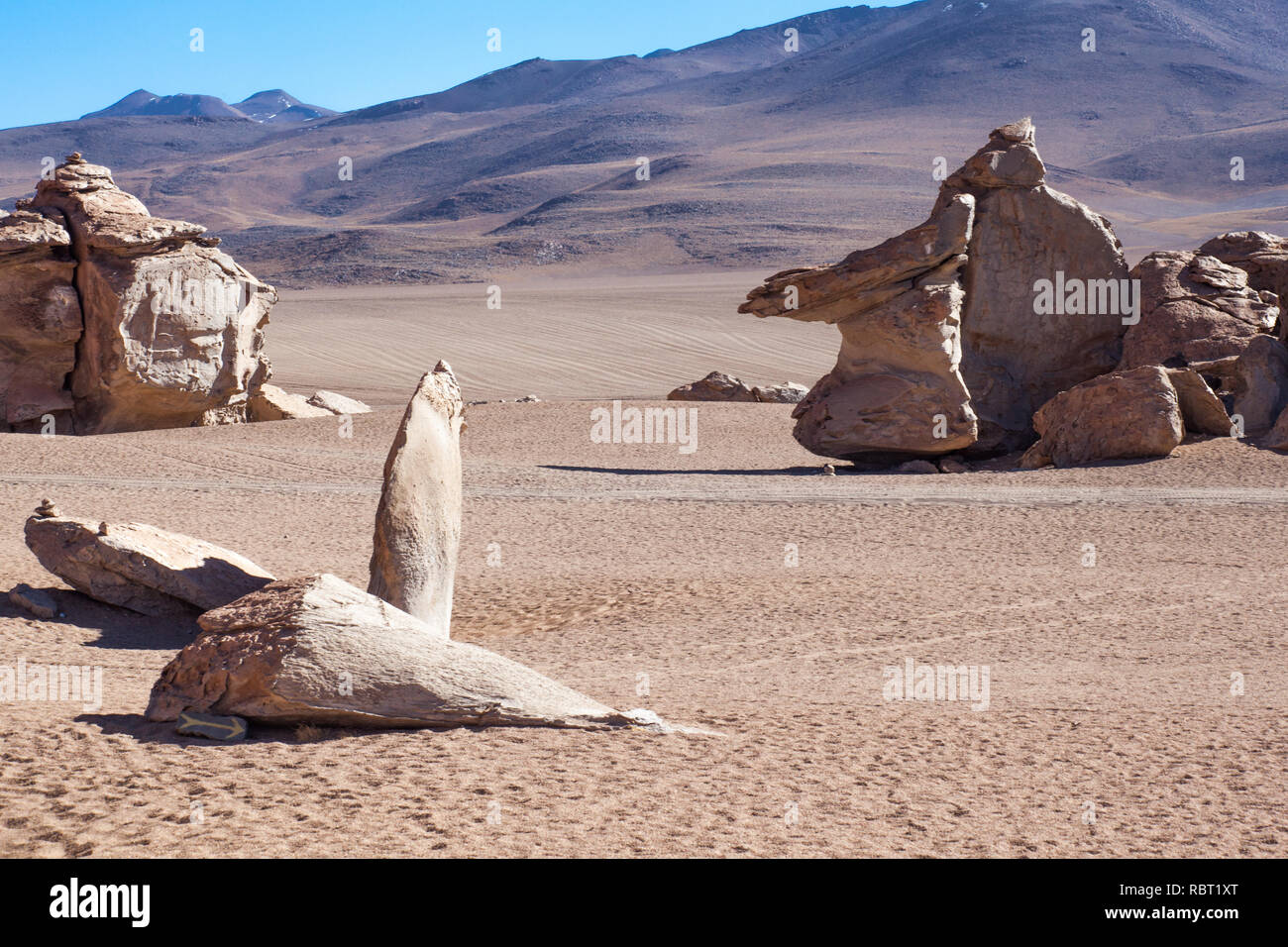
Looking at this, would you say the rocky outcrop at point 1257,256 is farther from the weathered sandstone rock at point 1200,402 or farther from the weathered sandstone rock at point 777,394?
the weathered sandstone rock at point 777,394

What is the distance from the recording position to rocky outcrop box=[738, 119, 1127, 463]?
48.2 ft

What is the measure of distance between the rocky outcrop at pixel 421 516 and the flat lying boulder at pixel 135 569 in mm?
1237

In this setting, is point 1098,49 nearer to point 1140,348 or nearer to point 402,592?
point 1140,348

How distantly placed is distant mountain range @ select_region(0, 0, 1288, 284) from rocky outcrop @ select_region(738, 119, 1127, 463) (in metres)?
44.3

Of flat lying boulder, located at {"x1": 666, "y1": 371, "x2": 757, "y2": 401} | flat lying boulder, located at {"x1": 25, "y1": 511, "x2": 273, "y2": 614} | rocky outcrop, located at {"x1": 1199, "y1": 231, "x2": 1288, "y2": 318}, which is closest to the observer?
flat lying boulder, located at {"x1": 25, "y1": 511, "x2": 273, "y2": 614}

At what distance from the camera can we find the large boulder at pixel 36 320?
16.4m

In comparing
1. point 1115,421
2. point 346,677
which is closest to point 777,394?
point 1115,421

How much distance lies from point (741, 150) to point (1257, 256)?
260ft

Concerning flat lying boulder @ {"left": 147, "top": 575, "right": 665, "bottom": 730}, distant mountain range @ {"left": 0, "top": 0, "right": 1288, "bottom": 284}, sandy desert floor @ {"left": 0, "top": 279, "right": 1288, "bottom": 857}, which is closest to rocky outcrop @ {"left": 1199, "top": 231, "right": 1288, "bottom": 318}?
sandy desert floor @ {"left": 0, "top": 279, "right": 1288, "bottom": 857}

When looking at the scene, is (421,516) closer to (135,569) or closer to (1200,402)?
(135,569)

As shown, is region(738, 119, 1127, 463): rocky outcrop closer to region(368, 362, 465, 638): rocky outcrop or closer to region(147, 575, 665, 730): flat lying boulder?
region(368, 362, 465, 638): rocky outcrop

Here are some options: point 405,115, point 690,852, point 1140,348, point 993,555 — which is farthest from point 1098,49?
point 690,852

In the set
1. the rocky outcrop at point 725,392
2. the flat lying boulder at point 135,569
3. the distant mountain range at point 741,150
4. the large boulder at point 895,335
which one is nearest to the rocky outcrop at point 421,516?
the flat lying boulder at point 135,569

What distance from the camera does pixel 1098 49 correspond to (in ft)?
357
